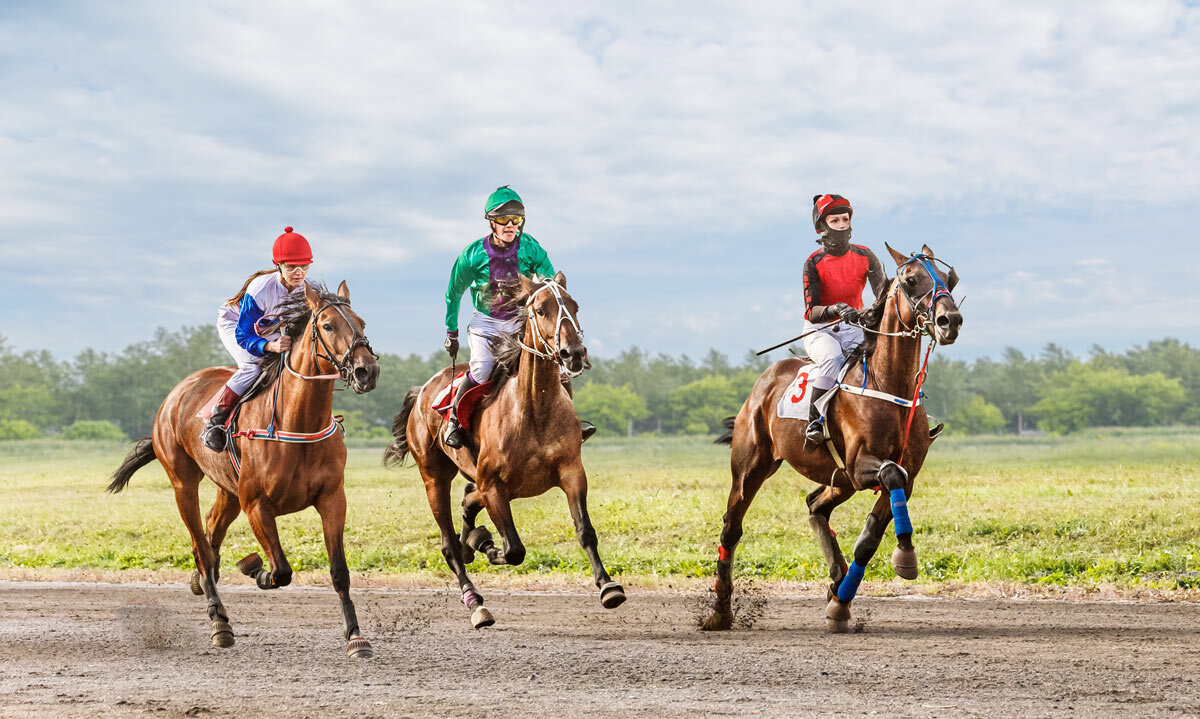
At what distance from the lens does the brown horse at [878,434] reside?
320 inches

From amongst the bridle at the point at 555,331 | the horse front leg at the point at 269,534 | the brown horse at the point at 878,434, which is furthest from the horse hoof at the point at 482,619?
the bridle at the point at 555,331

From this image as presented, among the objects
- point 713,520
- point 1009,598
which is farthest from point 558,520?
point 1009,598

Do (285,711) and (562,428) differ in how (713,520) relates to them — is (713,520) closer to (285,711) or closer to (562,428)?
(562,428)

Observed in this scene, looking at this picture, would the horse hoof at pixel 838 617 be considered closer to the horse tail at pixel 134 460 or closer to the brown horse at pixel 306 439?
the brown horse at pixel 306 439

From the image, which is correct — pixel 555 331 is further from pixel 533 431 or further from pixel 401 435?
pixel 401 435

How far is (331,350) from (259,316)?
1307 mm

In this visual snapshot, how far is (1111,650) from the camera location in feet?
26.1

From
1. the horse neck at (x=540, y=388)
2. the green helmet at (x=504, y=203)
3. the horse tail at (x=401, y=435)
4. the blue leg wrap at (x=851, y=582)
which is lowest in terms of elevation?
the blue leg wrap at (x=851, y=582)

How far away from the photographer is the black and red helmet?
9203 millimetres

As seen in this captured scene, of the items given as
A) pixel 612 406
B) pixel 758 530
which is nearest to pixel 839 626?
pixel 758 530

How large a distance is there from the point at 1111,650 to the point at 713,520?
374 inches

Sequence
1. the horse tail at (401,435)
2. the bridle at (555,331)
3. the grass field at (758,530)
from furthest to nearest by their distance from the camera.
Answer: the grass field at (758,530), the horse tail at (401,435), the bridle at (555,331)

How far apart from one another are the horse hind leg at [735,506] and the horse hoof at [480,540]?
1945 mm

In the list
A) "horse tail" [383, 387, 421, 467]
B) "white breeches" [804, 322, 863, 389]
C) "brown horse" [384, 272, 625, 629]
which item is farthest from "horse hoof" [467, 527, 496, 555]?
"white breeches" [804, 322, 863, 389]
